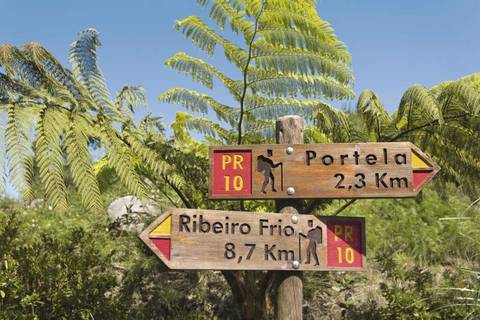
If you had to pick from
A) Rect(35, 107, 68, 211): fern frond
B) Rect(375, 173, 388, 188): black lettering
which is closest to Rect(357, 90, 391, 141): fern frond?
Rect(375, 173, 388, 188): black lettering

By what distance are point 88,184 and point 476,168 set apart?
2.73 metres

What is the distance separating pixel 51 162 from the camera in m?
2.64

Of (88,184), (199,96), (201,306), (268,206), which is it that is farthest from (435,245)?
(88,184)

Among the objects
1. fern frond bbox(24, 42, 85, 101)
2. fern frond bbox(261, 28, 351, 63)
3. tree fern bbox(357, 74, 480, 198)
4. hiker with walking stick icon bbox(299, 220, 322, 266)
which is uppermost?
fern frond bbox(261, 28, 351, 63)

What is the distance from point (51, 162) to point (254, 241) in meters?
1.11

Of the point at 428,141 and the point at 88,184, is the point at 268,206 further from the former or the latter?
the point at 88,184

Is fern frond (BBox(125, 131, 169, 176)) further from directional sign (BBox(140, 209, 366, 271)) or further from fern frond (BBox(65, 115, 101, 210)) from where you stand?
directional sign (BBox(140, 209, 366, 271))

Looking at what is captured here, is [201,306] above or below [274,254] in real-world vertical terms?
below

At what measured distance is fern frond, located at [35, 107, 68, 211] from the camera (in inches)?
102

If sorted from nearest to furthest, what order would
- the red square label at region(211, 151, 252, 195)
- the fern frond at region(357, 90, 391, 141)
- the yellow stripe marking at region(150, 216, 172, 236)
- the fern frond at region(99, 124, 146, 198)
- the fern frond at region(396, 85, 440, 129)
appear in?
the yellow stripe marking at region(150, 216, 172, 236), the red square label at region(211, 151, 252, 195), the fern frond at region(99, 124, 146, 198), the fern frond at region(396, 85, 440, 129), the fern frond at region(357, 90, 391, 141)

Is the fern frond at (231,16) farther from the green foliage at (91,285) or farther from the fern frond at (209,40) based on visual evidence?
the green foliage at (91,285)

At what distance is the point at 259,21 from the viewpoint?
11.2 ft

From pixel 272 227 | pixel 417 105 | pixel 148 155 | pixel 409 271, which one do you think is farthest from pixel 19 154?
pixel 409 271

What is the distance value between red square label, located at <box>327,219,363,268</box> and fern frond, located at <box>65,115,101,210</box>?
3.98 feet
